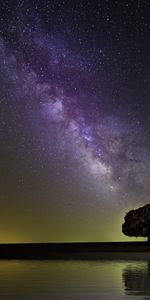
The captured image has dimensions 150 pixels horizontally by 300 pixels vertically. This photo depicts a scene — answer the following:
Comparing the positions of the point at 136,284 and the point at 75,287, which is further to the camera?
the point at 136,284

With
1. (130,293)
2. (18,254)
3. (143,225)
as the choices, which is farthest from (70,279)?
(143,225)

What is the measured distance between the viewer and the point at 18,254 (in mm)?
37406

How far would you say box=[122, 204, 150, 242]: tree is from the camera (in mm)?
41688

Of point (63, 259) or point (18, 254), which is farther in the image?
point (18, 254)

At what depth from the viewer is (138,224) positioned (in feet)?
137

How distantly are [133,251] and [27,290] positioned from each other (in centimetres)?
2055

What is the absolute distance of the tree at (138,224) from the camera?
4169cm

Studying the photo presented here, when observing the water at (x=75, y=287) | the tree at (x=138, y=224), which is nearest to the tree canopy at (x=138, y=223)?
the tree at (x=138, y=224)

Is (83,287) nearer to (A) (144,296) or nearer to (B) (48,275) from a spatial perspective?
(A) (144,296)

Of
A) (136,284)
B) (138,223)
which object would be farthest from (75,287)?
(138,223)

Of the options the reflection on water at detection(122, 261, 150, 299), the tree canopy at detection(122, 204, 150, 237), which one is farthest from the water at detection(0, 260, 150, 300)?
the tree canopy at detection(122, 204, 150, 237)

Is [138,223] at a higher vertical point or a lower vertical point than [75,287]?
higher

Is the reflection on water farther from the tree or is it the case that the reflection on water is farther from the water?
the tree

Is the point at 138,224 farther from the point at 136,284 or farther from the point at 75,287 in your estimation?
the point at 75,287
